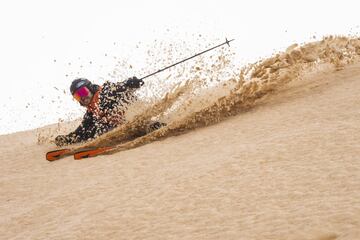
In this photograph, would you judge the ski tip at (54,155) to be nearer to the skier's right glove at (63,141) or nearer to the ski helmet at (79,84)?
the skier's right glove at (63,141)

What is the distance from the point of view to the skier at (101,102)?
265 inches

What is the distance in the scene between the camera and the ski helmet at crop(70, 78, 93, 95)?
6.94 m

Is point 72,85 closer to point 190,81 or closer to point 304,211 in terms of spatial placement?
point 190,81

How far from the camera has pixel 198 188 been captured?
3.10 m

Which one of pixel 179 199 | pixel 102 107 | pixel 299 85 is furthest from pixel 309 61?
pixel 179 199

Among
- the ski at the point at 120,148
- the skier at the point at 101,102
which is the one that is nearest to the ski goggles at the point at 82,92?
the skier at the point at 101,102

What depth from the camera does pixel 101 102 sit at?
6883mm

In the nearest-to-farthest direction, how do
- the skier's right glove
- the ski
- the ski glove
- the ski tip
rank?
the ski < the ski tip < the ski glove < the skier's right glove

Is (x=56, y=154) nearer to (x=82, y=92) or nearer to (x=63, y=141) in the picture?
(x=63, y=141)

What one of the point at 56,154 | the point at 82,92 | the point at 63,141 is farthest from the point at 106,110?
the point at 56,154

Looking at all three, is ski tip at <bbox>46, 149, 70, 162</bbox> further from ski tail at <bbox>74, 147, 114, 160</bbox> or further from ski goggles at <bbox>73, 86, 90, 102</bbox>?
ski goggles at <bbox>73, 86, 90, 102</bbox>

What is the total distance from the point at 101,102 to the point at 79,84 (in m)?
0.45

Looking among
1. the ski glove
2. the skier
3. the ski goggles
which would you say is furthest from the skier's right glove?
the ski glove

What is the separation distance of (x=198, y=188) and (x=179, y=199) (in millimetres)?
200
